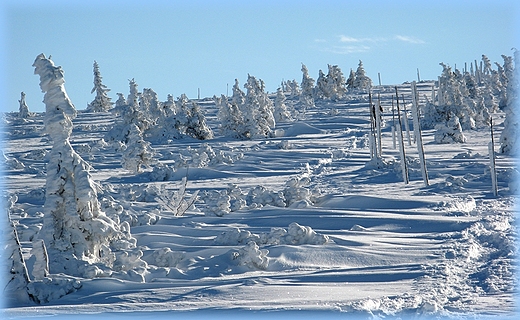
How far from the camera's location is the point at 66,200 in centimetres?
879

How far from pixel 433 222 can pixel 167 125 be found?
26.5 metres

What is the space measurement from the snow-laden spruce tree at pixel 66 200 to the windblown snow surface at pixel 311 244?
917 millimetres

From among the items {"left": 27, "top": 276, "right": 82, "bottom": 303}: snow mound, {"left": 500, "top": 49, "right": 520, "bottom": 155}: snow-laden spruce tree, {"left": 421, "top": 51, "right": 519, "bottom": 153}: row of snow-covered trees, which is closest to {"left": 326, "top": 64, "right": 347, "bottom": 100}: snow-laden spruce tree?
{"left": 421, "top": 51, "right": 519, "bottom": 153}: row of snow-covered trees

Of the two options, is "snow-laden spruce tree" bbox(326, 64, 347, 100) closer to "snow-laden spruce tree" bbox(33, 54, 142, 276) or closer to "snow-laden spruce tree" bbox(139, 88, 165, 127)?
"snow-laden spruce tree" bbox(139, 88, 165, 127)

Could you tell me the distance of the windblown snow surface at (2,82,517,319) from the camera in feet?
22.4

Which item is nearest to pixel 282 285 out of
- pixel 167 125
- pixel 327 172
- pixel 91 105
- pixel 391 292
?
pixel 391 292

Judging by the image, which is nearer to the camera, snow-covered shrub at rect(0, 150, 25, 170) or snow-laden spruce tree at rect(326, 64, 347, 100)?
snow-covered shrub at rect(0, 150, 25, 170)

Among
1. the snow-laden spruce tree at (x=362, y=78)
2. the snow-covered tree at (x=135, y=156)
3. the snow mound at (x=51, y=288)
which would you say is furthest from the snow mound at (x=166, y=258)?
the snow-laden spruce tree at (x=362, y=78)

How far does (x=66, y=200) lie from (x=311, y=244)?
4.13 meters

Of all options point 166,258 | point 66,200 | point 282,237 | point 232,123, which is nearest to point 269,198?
point 282,237

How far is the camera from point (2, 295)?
7.52 meters

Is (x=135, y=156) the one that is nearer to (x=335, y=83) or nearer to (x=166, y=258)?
(x=166, y=258)

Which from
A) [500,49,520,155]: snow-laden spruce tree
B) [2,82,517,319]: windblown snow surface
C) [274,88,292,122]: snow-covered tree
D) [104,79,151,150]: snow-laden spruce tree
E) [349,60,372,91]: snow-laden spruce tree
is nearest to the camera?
[2,82,517,319]: windblown snow surface

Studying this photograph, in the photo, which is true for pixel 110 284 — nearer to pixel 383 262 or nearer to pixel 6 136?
pixel 383 262
